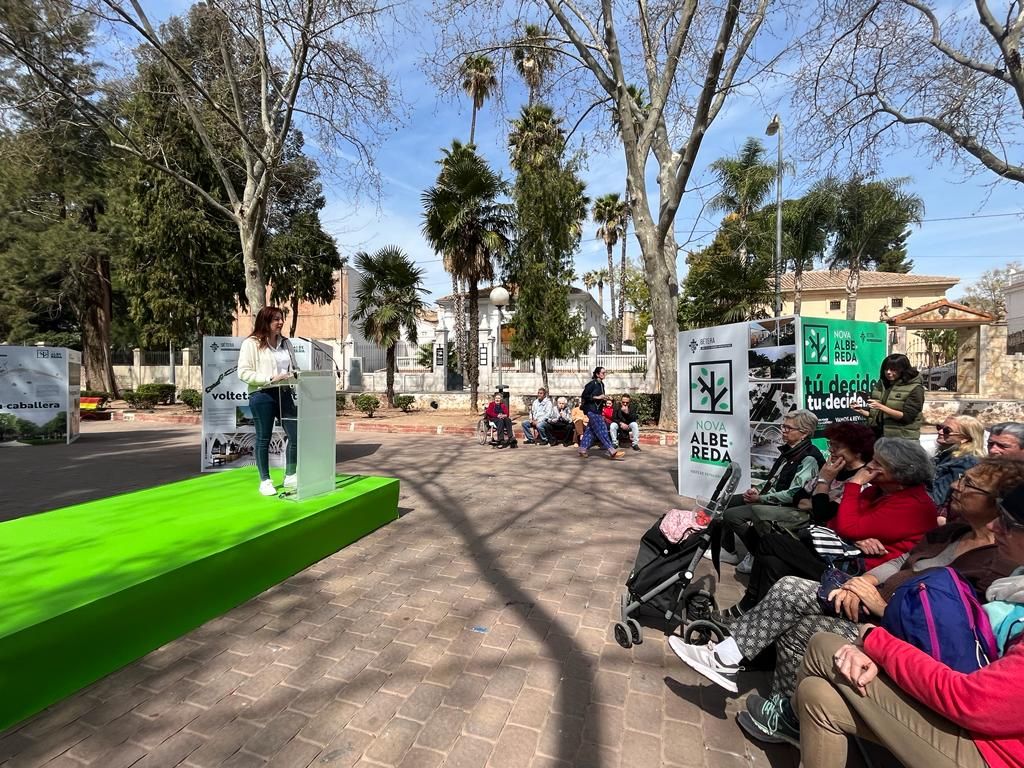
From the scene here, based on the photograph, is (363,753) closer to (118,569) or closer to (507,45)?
(118,569)

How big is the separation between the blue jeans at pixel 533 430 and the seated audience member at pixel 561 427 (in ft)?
0.29

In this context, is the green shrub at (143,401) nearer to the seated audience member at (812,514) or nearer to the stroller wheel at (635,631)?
the stroller wheel at (635,631)

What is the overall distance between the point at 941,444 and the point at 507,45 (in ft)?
33.2

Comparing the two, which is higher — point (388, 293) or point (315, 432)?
point (388, 293)

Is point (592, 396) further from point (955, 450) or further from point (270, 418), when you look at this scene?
point (270, 418)

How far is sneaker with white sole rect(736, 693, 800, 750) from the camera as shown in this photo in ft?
6.99

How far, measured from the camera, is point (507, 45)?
10.2 m

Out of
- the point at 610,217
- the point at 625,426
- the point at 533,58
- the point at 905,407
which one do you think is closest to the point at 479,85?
the point at 533,58

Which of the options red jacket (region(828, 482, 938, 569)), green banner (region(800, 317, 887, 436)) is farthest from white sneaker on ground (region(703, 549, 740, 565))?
green banner (region(800, 317, 887, 436))

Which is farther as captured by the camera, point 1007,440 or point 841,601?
point 1007,440

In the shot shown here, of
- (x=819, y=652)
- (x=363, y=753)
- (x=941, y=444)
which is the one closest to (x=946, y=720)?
(x=819, y=652)

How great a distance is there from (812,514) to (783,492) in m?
0.44

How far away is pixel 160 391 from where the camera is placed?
19594mm

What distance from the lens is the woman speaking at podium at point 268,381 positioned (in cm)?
434
